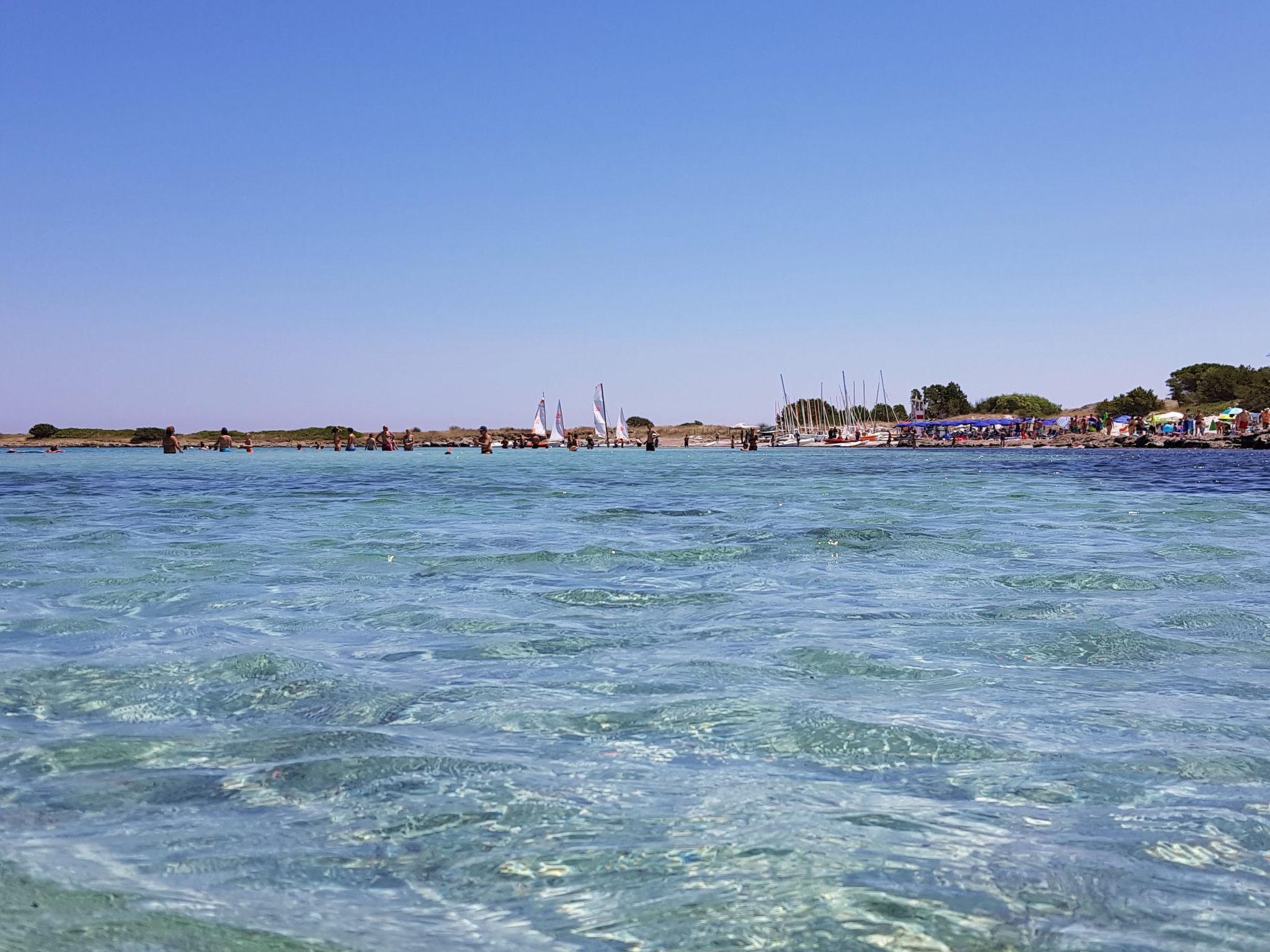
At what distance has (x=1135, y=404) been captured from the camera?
418ft

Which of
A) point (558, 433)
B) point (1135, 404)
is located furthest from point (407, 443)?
point (1135, 404)

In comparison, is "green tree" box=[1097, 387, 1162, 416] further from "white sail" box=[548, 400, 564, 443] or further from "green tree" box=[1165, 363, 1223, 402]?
"white sail" box=[548, 400, 564, 443]

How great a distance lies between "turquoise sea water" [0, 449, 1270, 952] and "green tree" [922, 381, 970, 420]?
532ft

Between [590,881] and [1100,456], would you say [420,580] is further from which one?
[1100,456]

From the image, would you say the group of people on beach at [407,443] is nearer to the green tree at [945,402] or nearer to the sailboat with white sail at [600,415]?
the sailboat with white sail at [600,415]

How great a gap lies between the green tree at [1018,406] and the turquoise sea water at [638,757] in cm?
15922

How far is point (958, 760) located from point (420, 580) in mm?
6825

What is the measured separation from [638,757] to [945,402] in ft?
563

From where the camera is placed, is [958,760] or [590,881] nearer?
[590,881]

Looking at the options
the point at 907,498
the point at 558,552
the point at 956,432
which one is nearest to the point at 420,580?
the point at 558,552

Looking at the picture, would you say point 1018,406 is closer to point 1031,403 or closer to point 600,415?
point 1031,403

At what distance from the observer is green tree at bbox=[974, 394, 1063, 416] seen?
524 ft

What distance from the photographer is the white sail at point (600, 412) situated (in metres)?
114

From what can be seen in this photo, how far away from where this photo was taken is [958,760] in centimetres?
411
